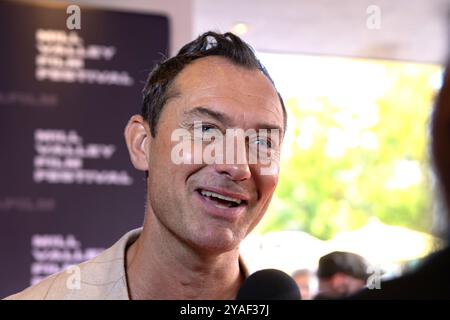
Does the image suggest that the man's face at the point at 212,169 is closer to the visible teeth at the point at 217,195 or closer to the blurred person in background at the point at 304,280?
the visible teeth at the point at 217,195

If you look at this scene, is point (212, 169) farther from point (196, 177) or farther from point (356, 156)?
point (356, 156)

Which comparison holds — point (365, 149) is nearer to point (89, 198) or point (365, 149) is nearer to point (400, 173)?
point (400, 173)

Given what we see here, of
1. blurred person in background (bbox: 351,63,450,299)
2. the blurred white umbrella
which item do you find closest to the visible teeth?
the blurred white umbrella

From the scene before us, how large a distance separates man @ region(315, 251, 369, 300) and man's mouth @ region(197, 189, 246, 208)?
0.52ft

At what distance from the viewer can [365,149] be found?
162 cm

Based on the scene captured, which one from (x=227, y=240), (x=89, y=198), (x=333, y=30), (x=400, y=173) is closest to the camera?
(x=227, y=240)

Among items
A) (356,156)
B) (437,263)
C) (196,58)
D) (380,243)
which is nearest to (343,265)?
(380,243)

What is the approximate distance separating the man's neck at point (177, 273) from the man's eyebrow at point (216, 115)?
0.17 m

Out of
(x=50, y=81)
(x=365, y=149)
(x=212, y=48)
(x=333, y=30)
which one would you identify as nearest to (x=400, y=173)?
(x=365, y=149)

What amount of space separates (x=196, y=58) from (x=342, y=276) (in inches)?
13.8

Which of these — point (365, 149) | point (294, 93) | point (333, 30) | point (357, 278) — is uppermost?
point (333, 30)

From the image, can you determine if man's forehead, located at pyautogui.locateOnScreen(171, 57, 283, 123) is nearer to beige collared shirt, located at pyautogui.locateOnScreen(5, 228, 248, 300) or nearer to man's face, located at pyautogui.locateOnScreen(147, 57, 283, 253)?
man's face, located at pyautogui.locateOnScreen(147, 57, 283, 253)

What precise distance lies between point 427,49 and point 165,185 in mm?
505

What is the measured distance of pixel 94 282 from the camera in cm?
98
